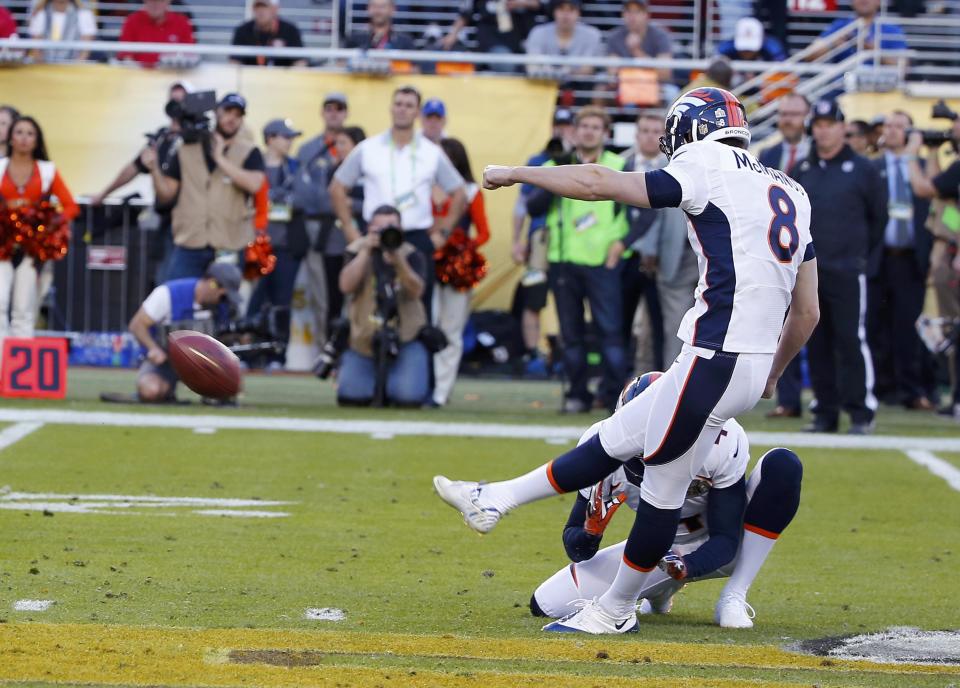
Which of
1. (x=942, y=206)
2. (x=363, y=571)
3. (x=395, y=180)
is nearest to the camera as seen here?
(x=363, y=571)

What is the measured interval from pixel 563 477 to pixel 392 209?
653 centimetres

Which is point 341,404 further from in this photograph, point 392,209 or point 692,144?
point 692,144

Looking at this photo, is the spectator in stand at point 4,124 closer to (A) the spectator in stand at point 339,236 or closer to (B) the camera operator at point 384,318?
(A) the spectator in stand at point 339,236

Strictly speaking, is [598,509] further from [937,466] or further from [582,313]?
[582,313]

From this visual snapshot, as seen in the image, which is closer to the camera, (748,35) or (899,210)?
(899,210)

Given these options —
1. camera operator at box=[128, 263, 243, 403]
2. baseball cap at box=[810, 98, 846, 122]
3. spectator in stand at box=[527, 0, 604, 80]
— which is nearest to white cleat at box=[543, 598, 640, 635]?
baseball cap at box=[810, 98, 846, 122]

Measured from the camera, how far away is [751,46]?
1705 cm

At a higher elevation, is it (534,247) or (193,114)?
(193,114)

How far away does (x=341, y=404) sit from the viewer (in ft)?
40.6

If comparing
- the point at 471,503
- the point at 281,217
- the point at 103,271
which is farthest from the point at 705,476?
the point at 103,271

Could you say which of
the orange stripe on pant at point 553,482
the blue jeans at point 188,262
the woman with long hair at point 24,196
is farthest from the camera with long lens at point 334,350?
the orange stripe on pant at point 553,482

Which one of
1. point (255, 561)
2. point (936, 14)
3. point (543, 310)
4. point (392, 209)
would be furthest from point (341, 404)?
point (936, 14)

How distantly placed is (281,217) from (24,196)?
2933 millimetres

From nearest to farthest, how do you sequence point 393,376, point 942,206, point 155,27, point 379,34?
point 393,376
point 942,206
point 379,34
point 155,27
